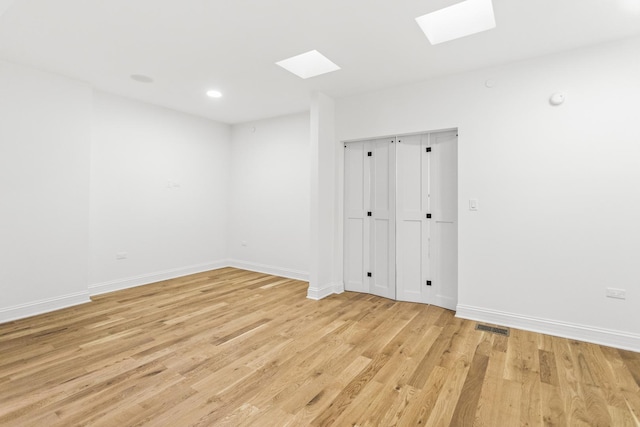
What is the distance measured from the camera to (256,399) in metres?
2.00

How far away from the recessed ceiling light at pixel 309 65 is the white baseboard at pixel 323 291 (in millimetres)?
2694

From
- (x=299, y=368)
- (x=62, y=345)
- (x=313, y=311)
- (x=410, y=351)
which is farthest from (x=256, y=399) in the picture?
(x=62, y=345)

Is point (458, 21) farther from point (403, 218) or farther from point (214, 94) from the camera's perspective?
point (214, 94)

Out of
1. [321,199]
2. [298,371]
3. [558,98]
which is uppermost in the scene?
[558,98]

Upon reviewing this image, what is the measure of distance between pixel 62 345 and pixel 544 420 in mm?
3701

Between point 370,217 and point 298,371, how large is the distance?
95.7 inches

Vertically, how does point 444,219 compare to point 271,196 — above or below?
below

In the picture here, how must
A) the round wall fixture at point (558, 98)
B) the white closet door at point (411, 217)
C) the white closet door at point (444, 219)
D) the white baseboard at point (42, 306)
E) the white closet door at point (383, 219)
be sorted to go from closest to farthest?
the round wall fixture at point (558, 98) < the white baseboard at point (42, 306) < the white closet door at point (444, 219) < the white closet door at point (411, 217) < the white closet door at point (383, 219)

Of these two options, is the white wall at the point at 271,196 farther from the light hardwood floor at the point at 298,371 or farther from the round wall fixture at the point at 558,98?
the round wall fixture at the point at 558,98

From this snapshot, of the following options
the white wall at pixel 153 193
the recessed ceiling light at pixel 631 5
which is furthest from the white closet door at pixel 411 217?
the white wall at pixel 153 193

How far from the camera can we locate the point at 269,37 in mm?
2836

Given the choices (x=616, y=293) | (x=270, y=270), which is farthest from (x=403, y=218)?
(x=270, y=270)

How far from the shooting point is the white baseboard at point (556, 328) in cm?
273

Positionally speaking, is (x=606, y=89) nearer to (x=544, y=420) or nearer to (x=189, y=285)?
(x=544, y=420)
